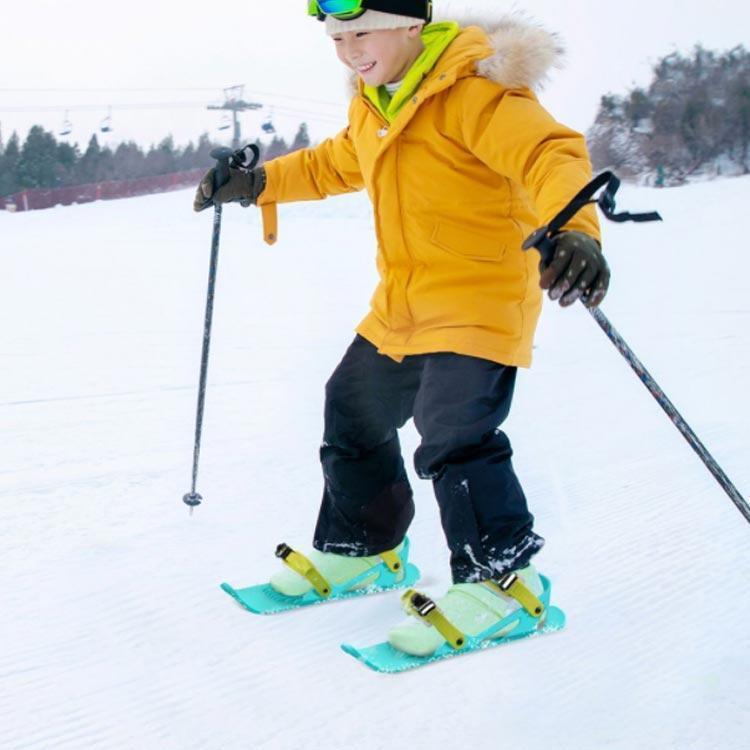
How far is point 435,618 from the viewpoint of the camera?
204 centimetres

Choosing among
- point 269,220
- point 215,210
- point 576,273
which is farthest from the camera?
point 269,220

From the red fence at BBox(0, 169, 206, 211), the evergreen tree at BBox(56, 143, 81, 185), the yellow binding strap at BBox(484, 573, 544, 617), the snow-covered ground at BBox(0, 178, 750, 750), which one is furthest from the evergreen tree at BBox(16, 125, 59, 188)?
the yellow binding strap at BBox(484, 573, 544, 617)

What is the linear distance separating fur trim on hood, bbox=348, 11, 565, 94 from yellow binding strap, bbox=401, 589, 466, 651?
107 cm

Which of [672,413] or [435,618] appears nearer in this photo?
[672,413]

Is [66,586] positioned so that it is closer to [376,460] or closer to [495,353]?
[376,460]

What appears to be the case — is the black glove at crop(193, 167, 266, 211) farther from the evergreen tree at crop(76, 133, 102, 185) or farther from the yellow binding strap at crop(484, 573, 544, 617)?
the evergreen tree at crop(76, 133, 102, 185)

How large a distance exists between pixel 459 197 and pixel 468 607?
0.87 m

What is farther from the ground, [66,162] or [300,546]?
[300,546]

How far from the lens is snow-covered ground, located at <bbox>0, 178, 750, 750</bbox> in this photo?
1752mm

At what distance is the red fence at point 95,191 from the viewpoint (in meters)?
21.5

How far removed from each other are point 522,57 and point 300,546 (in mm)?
1352

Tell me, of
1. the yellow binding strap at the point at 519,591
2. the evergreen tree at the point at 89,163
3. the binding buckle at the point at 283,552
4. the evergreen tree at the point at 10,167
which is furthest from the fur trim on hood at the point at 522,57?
the evergreen tree at the point at 89,163

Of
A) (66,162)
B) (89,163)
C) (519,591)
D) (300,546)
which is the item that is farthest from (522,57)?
(89,163)

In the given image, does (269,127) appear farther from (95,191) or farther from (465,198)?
(465,198)
